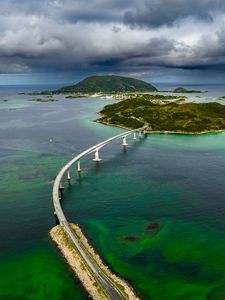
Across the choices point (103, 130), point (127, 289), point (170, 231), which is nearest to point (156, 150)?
point (103, 130)

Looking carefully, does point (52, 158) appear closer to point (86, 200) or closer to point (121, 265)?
→ point (86, 200)

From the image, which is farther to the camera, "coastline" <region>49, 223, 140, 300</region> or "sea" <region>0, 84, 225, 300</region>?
"sea" <region>0, 84, 225, 300</region>

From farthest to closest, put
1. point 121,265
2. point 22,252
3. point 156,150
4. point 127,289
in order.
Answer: point 156,150 → point 22,252 → point 121,265 → point 127,289

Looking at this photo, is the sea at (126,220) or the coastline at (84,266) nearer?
the coastline at (84,266)
